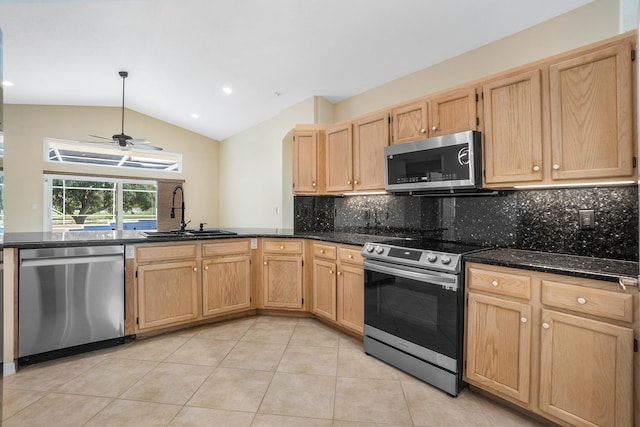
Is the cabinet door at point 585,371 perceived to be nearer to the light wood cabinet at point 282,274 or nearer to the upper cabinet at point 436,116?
the upper cabinet at point 436,116

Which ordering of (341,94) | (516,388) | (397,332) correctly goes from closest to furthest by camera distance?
(516,388) < (397,332) < (341,94)

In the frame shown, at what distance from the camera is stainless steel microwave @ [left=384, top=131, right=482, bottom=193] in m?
2.12

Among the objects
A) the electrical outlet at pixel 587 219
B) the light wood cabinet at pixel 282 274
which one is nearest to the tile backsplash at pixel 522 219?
the electrical outlet at pixel 587 219

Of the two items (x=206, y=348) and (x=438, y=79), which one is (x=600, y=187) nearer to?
(x=438, y=79)

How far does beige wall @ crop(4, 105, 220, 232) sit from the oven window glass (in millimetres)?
5992

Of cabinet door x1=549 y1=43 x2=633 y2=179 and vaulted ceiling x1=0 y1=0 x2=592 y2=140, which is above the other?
vaulted ceiling x1=0 y1=0 x2=592 y2=140

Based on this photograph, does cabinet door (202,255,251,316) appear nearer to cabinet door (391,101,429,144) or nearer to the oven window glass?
the oven window glass

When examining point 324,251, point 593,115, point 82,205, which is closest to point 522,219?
point 593,115

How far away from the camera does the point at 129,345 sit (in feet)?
8.41

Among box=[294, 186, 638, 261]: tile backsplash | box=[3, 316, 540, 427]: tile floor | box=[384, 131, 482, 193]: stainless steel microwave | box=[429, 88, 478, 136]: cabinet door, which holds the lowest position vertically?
box=[3, 316, 540, 427]: tile floor

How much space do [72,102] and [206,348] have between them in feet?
19.8

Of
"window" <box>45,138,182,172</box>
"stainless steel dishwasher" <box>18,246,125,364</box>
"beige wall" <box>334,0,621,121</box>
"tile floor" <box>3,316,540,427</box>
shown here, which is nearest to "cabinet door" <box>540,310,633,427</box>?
"tile floor" <box>3,316,540,427</box>

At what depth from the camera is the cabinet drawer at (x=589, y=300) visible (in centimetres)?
132

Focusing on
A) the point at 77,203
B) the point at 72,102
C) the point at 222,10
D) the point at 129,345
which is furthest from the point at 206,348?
the point at 72,102
